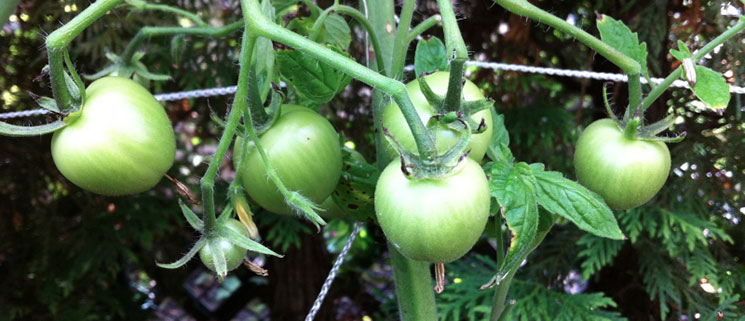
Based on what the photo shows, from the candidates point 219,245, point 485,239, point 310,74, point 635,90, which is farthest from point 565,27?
point 485,239

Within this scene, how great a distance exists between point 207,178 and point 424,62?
0.22 m

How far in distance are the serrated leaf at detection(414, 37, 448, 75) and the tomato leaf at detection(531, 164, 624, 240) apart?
5.9 inches

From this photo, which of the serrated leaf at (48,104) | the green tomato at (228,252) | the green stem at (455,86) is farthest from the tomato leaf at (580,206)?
the serrated leaf at (48,104)

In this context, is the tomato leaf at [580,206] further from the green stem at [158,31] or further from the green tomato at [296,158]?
the green stem at [158,31]

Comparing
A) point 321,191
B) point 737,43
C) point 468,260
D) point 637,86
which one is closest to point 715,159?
point 737,43

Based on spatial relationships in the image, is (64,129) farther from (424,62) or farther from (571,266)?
(571,266)

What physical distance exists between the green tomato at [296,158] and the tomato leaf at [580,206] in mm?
157

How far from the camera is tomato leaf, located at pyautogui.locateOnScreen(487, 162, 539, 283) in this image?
37 cm

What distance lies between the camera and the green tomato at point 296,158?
0.41m

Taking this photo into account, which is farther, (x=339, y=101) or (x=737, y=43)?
(x=339, y=101)

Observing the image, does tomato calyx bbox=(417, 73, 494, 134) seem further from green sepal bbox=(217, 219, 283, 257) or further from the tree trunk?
the tree trunk

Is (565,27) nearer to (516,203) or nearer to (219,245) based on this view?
(516,203)

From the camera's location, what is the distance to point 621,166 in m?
0.42

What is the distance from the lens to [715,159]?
87 cm
